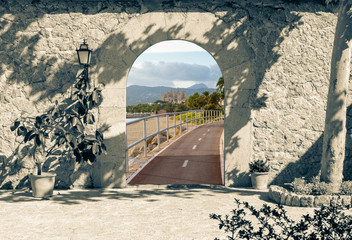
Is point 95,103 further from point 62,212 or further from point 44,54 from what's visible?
point 62,212

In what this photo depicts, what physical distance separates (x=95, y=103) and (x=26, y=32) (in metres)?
2.01

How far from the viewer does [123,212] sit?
Result: 4.86 meters

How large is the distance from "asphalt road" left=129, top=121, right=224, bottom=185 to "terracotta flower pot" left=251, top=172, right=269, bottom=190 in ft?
2.75

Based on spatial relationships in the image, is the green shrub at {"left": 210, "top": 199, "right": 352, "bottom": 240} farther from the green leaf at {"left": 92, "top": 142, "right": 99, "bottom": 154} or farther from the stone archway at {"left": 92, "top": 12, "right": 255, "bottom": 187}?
the stone archway at {"left": 92, "top": 12, "right": 255, "bottom": 187}

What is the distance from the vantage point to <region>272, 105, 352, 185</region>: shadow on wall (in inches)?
248

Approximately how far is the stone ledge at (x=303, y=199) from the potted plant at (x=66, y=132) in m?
3.25

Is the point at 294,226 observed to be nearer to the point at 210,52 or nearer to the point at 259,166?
the point at 259,166

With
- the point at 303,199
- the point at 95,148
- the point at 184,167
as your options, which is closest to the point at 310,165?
the point at 303,199

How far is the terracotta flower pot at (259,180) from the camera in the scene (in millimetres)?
6117

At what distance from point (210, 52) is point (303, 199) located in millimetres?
3215

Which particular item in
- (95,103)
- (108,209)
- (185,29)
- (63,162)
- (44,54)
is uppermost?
(185,29)

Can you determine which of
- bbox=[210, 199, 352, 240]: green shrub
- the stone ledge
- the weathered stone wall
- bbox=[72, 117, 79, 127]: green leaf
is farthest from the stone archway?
bbox=[210, 199, 352, 240]: green shrub

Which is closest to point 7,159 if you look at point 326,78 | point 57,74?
point 57,74

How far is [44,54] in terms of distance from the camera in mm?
6258
